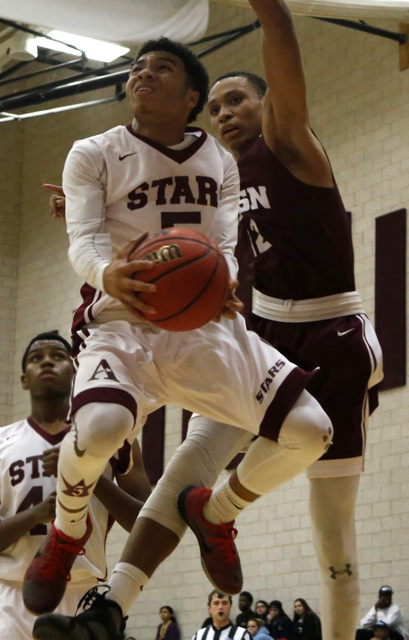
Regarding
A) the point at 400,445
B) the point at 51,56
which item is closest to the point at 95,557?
the point at 400,445

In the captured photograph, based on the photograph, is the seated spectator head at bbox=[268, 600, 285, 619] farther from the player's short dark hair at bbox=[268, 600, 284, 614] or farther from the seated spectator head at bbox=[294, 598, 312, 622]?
the seated spectator head at bbox=[294, 598, 312, 622]

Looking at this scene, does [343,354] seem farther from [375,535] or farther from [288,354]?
[375,535]

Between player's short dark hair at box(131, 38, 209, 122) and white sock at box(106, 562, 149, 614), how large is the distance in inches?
78.9

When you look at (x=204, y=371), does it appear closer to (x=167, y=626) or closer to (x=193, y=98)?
(x=193, y=98)

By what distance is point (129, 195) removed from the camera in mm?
4340

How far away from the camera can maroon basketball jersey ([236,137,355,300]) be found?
17.4 ft

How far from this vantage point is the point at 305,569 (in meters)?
13.1

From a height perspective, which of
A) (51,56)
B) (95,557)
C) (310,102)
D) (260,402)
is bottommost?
(95,557)

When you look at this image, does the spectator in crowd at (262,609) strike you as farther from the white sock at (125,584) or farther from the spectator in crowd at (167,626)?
the white sock at (125,584)

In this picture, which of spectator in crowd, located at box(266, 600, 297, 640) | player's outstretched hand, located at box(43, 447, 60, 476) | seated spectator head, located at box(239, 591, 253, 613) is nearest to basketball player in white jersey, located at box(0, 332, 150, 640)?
player's outstretched hand, located at box(43, 447, 60, 476)

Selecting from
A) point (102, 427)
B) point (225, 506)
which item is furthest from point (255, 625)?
point (102, 427)

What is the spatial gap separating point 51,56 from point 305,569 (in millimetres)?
9161

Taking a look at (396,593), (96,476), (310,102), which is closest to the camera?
(96,476)

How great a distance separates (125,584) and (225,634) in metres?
6.03
